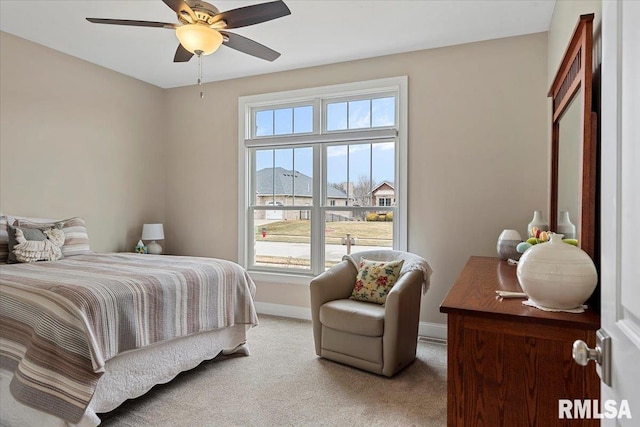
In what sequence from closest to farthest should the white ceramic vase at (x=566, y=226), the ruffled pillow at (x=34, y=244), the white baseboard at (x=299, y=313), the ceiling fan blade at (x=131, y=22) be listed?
the white ceramic vase at (x=566, y=226), the ceiling fan blade at (x=131, y=22), the ruffled pillow at (x=34, y=244), the white baseboard at (x=299, y=313)

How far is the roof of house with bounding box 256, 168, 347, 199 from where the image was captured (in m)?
4.40

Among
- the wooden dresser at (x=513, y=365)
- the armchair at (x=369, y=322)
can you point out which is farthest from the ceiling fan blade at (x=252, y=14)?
the armchair at (x=369, y=322)

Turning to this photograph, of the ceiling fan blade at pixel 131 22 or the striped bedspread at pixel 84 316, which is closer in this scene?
the striped bedspread at pixel 84 316

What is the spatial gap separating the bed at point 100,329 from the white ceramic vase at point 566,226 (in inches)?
90.1

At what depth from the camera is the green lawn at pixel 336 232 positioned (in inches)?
160

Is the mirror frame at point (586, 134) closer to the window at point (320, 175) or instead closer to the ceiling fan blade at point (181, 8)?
the ceiling fan blade at point (181, 8)

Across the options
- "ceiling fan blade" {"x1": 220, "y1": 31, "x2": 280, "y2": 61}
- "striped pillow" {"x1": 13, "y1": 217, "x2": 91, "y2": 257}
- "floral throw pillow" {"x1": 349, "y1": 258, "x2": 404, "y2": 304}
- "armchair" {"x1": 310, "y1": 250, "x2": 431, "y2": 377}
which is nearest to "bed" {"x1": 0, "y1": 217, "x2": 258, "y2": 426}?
"striped pillow" {"x1": 13, "y1": 217, "x2": 91, "y2": 257}

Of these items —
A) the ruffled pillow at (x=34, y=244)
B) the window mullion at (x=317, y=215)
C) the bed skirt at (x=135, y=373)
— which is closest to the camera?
the bed skirt at (x=135, y=373)

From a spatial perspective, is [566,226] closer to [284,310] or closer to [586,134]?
[586,134]

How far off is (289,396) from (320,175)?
237 centimetres

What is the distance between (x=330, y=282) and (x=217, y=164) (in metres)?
2.32

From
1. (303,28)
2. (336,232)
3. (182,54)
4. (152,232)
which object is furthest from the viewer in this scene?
(152,232)

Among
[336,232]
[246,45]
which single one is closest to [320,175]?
[336,232]

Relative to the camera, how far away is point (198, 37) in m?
2.46
